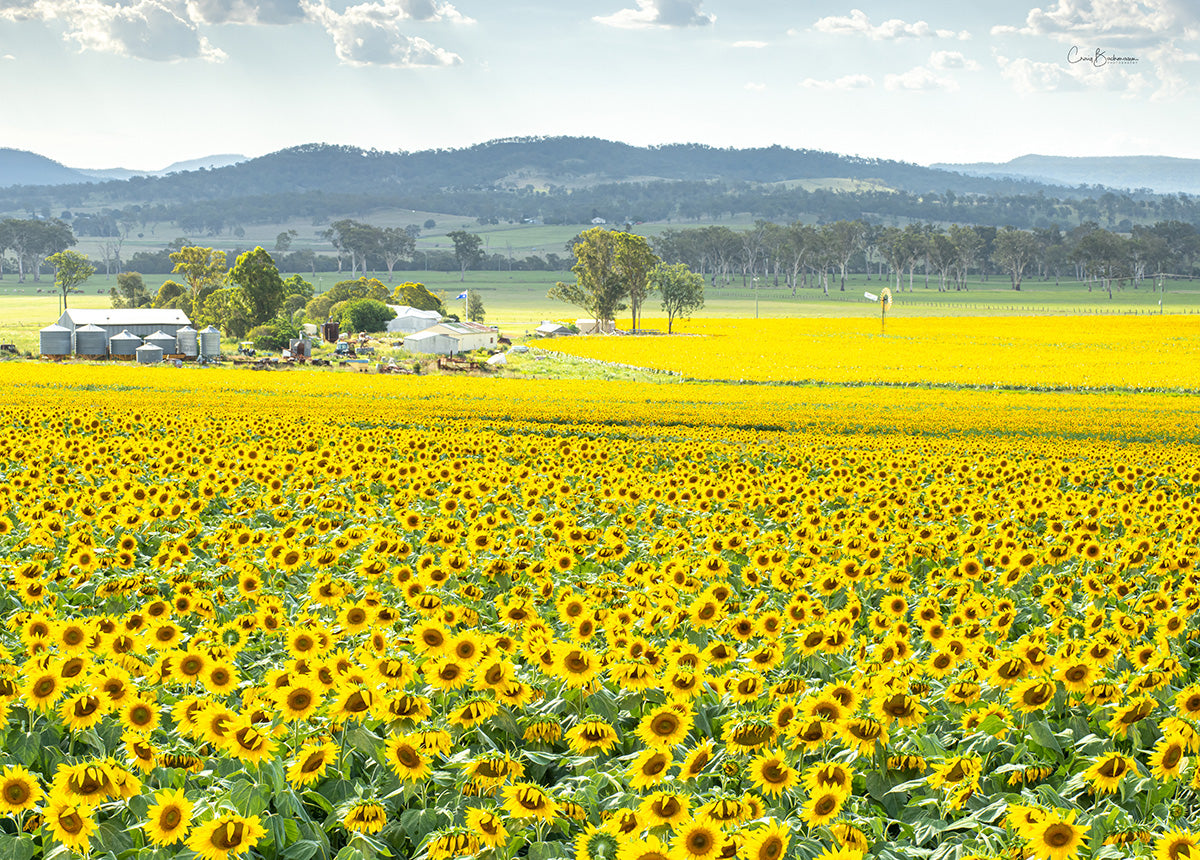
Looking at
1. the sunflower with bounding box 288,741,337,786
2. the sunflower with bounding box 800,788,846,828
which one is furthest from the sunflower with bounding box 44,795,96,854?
the sunflower with bounding box 800,788,846,828

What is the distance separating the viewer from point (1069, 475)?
1748 cm

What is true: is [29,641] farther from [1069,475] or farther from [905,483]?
[1069,475]

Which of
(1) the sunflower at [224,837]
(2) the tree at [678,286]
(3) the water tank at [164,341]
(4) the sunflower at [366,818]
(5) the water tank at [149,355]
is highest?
(2) the tree at [678,286]

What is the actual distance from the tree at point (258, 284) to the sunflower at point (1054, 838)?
111 m

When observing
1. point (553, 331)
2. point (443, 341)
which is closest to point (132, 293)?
point (553, 331)

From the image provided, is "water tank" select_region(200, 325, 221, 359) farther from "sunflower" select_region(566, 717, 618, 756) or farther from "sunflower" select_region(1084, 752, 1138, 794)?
"sunflower" select_region(1084, 752, 1138, 794)

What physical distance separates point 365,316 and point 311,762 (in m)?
120

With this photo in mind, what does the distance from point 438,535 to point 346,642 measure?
2043 millimetres

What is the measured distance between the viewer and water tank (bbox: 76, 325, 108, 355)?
274ft

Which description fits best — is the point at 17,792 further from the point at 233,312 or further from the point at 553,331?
the point at 553,331

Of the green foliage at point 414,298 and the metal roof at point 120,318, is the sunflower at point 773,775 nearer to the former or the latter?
the metal roof at point 120,318

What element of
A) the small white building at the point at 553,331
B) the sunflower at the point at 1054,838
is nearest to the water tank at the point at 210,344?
the small white building at the point at 553,331

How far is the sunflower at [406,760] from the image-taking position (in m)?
5.04

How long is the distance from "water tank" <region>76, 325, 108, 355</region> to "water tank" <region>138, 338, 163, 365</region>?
6.20 metres
